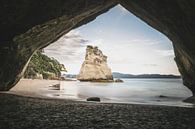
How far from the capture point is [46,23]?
20.5m

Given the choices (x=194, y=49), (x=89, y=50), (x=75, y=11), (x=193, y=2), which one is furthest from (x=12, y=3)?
(x=89, y=50)

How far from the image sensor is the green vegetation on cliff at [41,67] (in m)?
57.2

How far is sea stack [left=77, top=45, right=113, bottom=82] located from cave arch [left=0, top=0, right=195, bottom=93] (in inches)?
3450

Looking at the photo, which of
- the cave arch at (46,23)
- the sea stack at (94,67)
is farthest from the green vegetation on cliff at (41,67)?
the sea stack at (94,67)

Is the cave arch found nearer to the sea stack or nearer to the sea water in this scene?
the sea water

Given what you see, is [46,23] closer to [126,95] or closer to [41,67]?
[126,95]

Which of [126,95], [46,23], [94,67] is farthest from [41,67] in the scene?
[94,67]

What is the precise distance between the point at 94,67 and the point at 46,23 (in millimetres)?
91598

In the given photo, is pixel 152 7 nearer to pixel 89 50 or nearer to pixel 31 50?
pixel 31 50

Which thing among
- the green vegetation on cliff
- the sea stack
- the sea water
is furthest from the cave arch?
the sea stack

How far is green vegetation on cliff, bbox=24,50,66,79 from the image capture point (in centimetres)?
5716

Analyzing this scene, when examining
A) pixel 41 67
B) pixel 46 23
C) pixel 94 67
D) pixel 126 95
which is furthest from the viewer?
pixel 94 67

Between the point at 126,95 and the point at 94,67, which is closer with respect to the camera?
the point at 126,95

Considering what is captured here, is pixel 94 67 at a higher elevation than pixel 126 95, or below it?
higher
